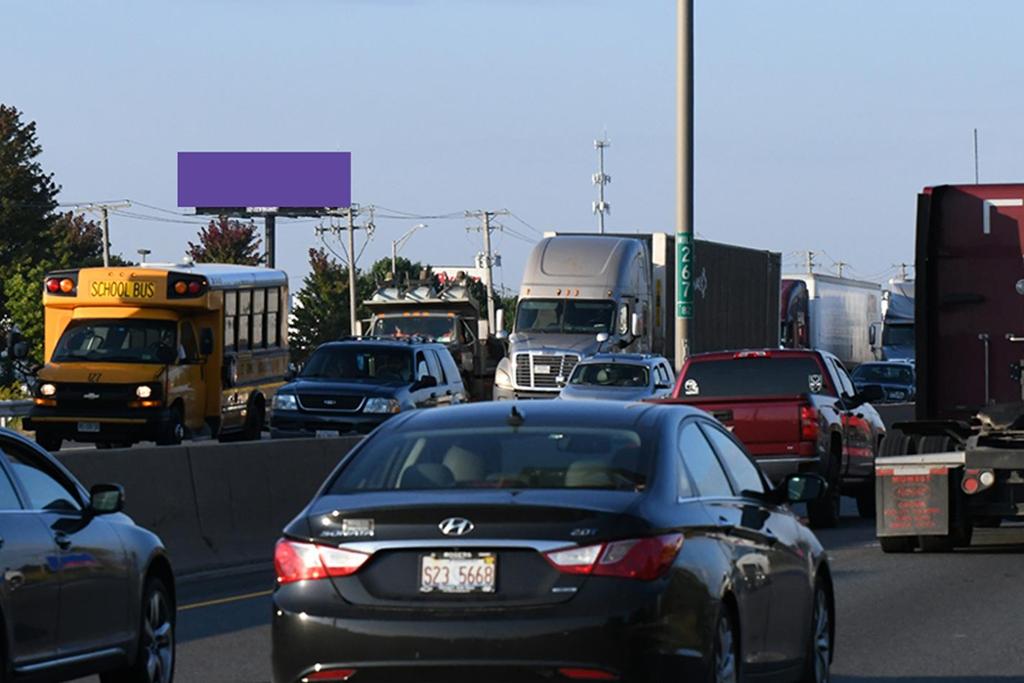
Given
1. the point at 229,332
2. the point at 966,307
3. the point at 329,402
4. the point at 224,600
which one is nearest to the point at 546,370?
the point at 229,332

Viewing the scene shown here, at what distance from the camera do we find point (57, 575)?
32.9ft

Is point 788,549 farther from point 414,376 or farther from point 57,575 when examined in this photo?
point 414,376

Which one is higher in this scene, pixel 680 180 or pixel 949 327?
pixel 680 180

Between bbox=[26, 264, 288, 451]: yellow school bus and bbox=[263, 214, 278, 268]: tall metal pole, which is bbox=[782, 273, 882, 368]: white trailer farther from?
bbox=[263, 214, 278, 268]: tall metal pole

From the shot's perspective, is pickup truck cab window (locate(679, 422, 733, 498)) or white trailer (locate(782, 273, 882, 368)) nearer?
pickup truck cab window (locate(679, 422, 733, 498))

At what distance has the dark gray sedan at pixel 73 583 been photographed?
959 centimetres

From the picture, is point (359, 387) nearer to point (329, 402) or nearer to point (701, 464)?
point (329, 402)

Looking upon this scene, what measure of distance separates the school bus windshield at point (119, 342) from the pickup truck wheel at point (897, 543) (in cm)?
1615

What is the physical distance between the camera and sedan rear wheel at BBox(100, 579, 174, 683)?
11039 millimetres

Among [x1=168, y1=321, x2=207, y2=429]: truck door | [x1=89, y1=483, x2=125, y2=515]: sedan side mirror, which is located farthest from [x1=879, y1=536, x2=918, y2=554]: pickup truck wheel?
[x1=168, y1=321, x2=207, y2=429]: truck door

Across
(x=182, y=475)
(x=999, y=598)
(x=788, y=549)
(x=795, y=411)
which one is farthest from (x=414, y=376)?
(x=788, y=549)

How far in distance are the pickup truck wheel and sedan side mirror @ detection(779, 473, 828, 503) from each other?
34.0ft

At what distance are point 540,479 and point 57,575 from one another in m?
2.41

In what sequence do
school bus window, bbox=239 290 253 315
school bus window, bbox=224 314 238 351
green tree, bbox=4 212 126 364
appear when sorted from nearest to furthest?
school bus window, bbox=224 314 238 351 < school bus window, bbox=239 290 253 315 < green tree, bbox=4 212 126 364
